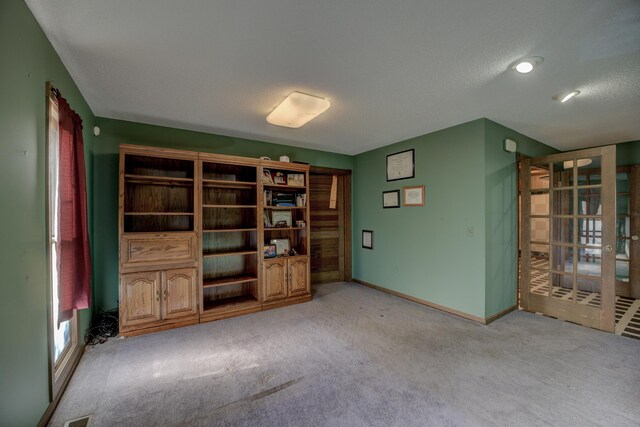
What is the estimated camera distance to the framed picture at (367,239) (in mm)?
4805

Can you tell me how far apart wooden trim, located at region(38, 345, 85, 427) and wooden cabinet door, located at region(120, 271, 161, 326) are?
17.3 inches

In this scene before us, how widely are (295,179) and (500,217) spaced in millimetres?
2829

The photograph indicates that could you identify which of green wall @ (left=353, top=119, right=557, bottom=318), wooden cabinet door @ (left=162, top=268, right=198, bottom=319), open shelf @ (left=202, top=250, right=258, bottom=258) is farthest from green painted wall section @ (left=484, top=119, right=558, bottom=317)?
wooden cabinet door @ (left=162, top=268, right=198, bottom=319)

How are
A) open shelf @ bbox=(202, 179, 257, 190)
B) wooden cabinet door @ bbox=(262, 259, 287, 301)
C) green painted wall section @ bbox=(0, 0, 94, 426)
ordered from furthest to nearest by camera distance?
1. wooden cabinet door @ bbox=(262, 259, 287, 301)
2. open shelf @ bbox=(202, 179, 257, 190)
3. green painted wall section @ bbox=(0, 0, 94, 426)

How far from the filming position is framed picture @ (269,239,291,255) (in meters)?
4.00

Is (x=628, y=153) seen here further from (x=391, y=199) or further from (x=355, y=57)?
(x=355, y=57)

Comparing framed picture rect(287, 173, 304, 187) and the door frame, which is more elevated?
framed picture rect(287, 173, 304, 187)

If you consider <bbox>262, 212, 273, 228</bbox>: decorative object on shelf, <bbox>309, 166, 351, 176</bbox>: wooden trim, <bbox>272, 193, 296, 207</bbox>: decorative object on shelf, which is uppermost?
<bbox>309, 166, 351, 176</bbox>: wooden trim

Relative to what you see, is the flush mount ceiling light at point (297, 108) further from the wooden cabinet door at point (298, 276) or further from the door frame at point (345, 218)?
the door frame at point (345, 218)

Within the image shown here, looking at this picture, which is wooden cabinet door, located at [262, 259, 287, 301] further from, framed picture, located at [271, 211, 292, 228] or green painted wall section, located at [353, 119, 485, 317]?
green painted wall section, located at [353, 119, 485, 317]

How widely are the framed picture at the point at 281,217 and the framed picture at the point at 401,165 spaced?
5.83 feet

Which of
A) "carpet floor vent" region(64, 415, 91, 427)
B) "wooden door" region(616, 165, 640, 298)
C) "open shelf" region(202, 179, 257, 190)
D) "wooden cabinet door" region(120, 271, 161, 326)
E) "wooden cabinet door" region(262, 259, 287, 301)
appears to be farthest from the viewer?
"wooden door" region(616, 165, 640, 298)

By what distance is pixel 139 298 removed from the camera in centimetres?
290

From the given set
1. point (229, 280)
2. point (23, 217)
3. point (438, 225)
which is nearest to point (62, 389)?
point (23, 217)
